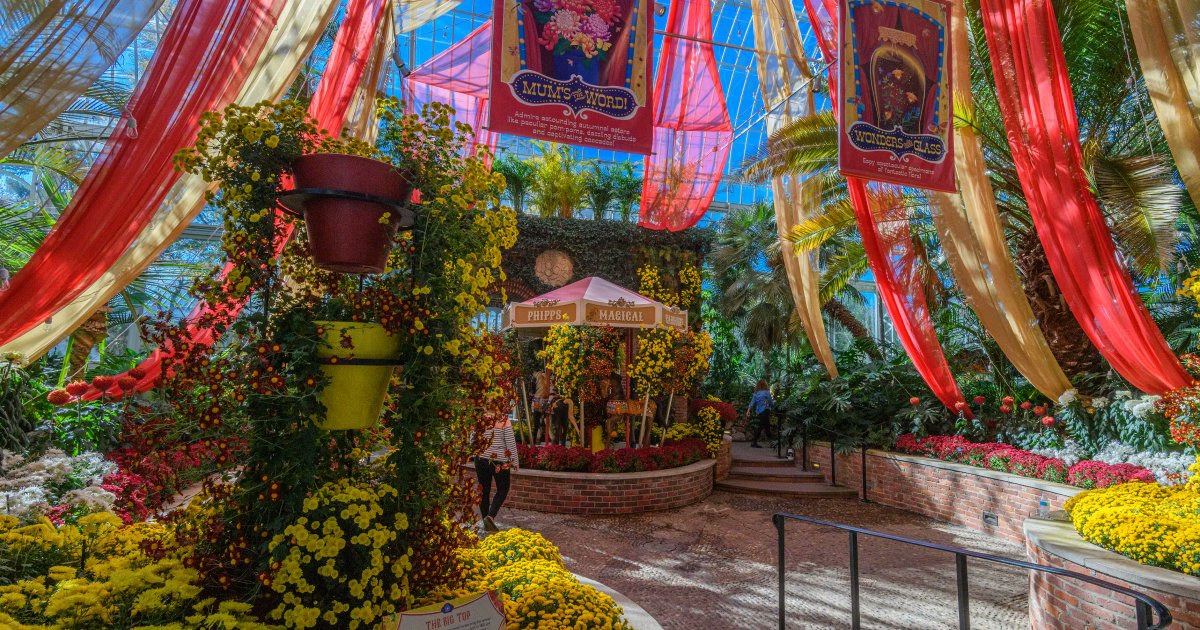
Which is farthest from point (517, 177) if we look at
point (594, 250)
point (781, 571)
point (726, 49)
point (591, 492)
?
point (781, 571)

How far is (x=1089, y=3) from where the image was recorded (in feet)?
23.4

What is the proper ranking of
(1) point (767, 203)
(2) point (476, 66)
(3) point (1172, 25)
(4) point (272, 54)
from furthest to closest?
(1) point (767, 203), (2) point (476, 66), (3) point (1172, 25), (4) point (272, 54)

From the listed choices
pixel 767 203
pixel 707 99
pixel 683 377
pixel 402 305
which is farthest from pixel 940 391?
pixel 767 203

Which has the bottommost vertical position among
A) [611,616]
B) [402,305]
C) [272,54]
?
[611,616]

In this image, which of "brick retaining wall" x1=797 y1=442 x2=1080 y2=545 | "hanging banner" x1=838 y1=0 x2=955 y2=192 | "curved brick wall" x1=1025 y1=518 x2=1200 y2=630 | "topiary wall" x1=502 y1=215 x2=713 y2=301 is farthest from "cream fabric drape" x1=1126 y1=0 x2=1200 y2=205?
"topiary wall" x1=502 y1=215 x2=713 y2=301

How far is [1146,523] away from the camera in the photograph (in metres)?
4.11

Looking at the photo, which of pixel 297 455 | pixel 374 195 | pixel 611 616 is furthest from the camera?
pixel 611 616

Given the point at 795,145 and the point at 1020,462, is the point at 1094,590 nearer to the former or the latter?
the point at 1020,462

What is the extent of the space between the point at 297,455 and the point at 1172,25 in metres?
5.58

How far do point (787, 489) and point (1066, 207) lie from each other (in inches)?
224

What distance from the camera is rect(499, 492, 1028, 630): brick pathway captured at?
4.76m

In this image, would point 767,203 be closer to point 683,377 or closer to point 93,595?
point 683,377

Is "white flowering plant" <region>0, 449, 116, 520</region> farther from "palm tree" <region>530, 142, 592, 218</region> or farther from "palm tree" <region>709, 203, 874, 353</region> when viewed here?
"palm tree" <region>709, 203, 874, 353</region>

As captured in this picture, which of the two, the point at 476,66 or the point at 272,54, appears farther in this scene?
the point at 476,66
